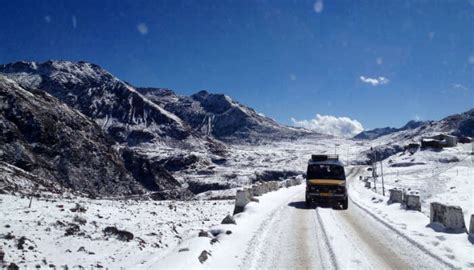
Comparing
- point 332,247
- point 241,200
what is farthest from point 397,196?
point 332,247

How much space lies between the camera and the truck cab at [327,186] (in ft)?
78.5

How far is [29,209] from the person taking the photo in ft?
60.4

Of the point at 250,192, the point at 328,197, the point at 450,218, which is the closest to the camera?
the point at 450,218

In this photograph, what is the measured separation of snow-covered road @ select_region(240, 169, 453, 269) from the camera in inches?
406

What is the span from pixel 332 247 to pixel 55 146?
5685 centimetres

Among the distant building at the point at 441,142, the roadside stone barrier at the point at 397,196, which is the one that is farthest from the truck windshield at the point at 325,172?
the distant building at the point at 441,142

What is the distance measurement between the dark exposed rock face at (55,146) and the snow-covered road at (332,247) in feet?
140

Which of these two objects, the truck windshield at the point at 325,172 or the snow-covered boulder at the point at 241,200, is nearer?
the snow-covered boulder at the point at 241,200

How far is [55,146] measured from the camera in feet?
195

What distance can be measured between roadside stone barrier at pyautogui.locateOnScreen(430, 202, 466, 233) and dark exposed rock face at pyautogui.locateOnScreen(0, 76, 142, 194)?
4658 cm

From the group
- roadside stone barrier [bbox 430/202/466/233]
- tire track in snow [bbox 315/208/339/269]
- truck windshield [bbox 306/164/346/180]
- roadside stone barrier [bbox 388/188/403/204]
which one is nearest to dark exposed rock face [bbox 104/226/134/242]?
tire track in snow [bbox 315/208/339/269]

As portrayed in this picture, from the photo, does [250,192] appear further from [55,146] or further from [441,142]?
[441,142]

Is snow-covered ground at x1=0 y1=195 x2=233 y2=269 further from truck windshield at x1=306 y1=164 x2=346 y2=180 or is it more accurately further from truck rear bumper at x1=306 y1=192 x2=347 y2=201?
truck windshield at x1=306 y1=164 x2=346 y2=180

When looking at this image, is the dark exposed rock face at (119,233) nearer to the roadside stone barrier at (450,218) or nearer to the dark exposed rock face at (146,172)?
the roadside stone barrier at (450,218)
